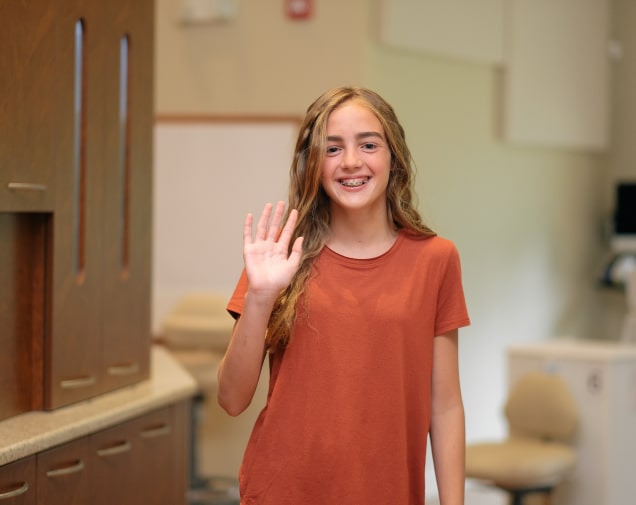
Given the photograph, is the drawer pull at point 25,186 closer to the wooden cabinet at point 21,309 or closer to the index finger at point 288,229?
the wooden cabinet at point 21,309

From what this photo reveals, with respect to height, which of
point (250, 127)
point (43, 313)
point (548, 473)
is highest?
point (250, 127)

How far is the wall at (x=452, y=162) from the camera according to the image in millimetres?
5055

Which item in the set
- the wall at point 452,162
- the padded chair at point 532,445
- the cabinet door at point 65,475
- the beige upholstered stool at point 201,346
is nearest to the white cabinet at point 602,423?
the padded chair at point 532,445

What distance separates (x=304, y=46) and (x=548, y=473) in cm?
242

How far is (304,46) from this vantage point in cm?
503

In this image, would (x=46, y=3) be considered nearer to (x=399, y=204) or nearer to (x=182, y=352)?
(x=399, y=204)

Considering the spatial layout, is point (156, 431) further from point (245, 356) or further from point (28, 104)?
point (245, 356)

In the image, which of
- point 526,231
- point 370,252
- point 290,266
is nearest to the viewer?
point 290,266

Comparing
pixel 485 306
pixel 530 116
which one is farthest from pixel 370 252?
pixel 530 116

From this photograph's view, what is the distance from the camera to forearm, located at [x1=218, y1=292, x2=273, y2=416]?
1744 mm

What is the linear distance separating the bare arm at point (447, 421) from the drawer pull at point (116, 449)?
1.14 metres

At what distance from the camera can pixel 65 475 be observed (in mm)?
2502

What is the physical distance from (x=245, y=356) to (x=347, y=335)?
0.62ft

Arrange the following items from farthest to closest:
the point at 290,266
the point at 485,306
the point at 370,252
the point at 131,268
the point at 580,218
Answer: the point at 580,218, the point at 485,306, the point at 131,268, the point at 370,252, the point at 290,266
